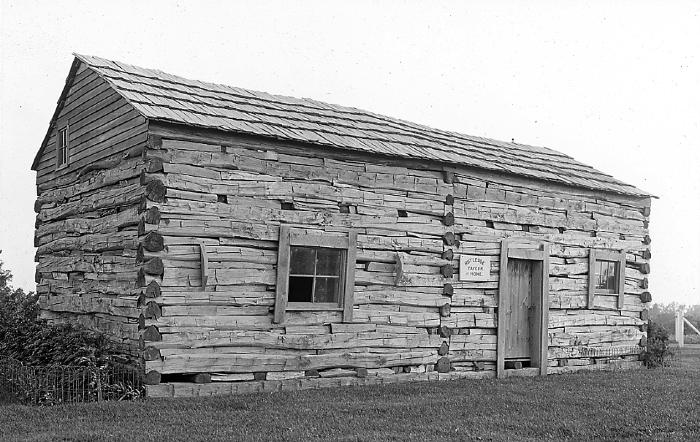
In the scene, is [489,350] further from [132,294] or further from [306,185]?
[132,294]

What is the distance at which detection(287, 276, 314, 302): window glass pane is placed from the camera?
1305 cm

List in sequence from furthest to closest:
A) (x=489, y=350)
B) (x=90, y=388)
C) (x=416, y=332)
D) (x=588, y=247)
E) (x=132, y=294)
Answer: (x=588, y=247) < (x=489, y=350) < (x=416, y=332) < (x=132, y=294) < (x=90, y=388)

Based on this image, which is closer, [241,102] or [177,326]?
[177,326]

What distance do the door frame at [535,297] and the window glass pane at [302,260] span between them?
402 cm

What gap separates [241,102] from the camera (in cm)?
1435

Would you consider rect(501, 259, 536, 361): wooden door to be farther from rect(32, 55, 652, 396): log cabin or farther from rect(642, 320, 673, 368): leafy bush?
rect(642, 320, 673, 368): leafy bush

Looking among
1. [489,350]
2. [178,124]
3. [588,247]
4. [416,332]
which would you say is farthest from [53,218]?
[588,247]

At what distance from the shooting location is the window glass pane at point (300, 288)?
514 inches

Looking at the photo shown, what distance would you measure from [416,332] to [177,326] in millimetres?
4370

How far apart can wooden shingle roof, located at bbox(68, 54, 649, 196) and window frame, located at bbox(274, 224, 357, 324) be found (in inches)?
57.3

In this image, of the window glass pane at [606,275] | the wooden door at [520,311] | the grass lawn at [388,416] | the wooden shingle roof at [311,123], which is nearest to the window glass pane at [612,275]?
the window glass pane at [606,275]

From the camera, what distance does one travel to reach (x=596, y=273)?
17266 millimetres

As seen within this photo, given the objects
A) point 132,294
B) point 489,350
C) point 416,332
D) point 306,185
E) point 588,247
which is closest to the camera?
point 132,294

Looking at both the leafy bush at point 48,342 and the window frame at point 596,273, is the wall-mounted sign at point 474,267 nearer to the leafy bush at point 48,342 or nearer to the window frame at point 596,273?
the window frame at point 596,273
